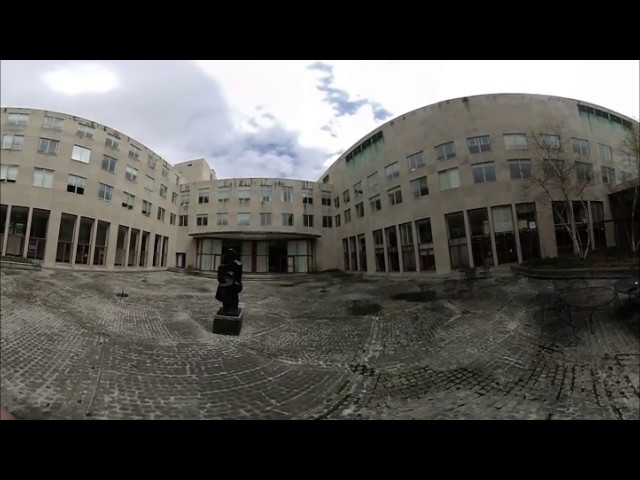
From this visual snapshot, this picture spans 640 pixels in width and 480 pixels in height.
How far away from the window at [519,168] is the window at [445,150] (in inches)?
63.3

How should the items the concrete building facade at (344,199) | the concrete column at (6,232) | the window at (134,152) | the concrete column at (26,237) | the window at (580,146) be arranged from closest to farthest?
the concrete column at (6,232), the concrete column at (26,237), the concrete building facade at (344,199), the window at (580,146), the window at (134,152)

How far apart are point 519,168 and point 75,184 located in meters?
9.99

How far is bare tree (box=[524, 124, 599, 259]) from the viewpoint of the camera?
180 inches

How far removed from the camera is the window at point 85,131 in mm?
5132

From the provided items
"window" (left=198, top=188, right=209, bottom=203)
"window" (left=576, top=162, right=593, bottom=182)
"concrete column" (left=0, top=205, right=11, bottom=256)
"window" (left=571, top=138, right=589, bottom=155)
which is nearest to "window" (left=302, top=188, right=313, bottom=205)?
"window" (left=198, top=188, right=209, bottom=203)

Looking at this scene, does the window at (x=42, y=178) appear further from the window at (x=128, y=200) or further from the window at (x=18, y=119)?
the window at (x=128, y=200)

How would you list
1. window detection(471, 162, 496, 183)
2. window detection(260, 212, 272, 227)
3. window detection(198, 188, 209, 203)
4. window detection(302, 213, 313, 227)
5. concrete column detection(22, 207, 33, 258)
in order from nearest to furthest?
concrete column detection(22, 207, 33, 258)
window detection(471, 162, 496, 183)
window detection(260, 212, 272, 227)
window detection(302, 213, 313, 227)
window detection(198, 188, 209, 203)

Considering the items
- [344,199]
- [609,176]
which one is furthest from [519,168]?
[344,199]

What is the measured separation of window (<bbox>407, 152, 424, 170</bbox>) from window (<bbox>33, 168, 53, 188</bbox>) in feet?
28.6

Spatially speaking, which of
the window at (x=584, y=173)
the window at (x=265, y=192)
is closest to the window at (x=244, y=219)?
the window at (x=265, y=192)

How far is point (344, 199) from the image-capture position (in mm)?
9383

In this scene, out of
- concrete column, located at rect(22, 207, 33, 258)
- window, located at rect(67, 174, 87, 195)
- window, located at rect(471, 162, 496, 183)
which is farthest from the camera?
window, located at rect(471, 162, 496, 183)

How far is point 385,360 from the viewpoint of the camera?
325 centimetres

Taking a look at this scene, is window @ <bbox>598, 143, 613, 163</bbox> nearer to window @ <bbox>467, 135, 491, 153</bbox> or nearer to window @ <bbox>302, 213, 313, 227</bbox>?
window @ <bbox>467, 135, 491, 153</bbox>
